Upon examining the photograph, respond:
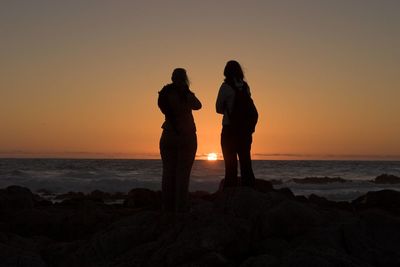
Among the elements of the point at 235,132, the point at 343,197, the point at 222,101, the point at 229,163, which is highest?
the point at 222,101

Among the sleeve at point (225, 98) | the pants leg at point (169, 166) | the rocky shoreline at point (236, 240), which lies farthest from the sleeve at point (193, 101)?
the rocky shoreline at point (236, 240)

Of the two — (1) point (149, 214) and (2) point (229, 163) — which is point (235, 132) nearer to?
(2) point (229, 163)

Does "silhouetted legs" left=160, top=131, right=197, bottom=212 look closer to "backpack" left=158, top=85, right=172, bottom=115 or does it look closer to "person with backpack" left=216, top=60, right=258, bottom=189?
"backpack" left=158, top=85, right=172, bottom=115

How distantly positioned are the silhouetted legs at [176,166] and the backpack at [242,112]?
0.79 m

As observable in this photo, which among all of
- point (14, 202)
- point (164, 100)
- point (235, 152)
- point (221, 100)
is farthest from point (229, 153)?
point (14, 202)

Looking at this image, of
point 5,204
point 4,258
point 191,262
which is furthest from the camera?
point 5,204

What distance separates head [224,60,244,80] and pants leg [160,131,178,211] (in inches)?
50.1

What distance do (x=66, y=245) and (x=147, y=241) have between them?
1.21 metres

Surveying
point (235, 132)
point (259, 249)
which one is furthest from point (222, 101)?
point (259, 249)

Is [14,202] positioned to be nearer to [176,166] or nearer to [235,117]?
[176,166]

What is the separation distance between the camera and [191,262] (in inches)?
200

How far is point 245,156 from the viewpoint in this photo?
7.42 m

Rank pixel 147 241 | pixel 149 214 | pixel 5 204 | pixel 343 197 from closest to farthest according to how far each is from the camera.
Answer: pixel 147 241, pixel 149 214, pixel 5 204, pixel 343 197

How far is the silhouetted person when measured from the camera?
6.71m
